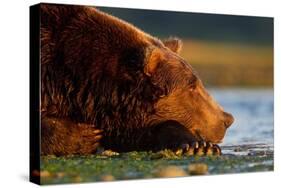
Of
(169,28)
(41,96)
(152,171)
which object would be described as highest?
(169,28)

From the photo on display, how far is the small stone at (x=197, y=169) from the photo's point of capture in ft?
29.1

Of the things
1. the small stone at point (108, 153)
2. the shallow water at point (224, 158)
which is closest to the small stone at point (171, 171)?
the shallow water at point (224, 158)

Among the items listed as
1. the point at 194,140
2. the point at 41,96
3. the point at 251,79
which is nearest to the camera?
the point at 41,96

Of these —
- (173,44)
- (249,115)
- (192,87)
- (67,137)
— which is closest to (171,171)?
(192,87)

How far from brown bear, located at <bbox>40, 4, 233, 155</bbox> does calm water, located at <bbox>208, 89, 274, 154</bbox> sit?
0.36 metres

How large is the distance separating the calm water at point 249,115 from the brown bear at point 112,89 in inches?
14.1

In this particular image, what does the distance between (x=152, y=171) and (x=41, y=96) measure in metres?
1.22

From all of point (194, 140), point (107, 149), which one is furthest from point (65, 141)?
point (194, 140)

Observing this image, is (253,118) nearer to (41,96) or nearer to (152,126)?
(152,126)

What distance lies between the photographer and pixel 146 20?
29.5 ft

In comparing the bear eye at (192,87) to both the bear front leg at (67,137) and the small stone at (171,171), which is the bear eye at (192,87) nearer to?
the small stone at (171,171)

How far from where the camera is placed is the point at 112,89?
871 cm

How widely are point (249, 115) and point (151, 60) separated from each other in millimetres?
1503

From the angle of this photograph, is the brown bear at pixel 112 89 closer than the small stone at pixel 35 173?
No
